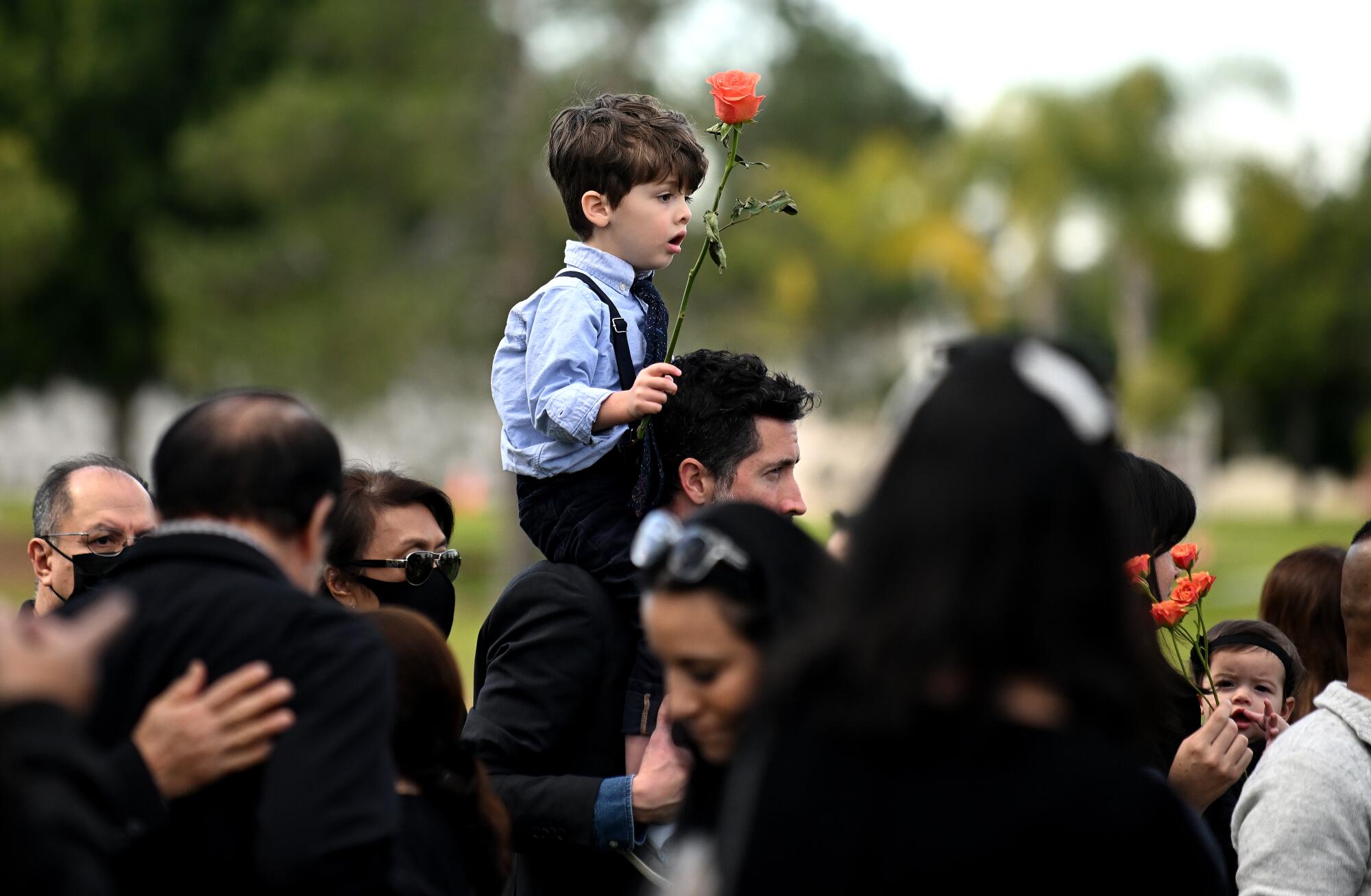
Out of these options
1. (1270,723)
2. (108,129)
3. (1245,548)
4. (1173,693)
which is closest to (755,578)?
(1173,693)

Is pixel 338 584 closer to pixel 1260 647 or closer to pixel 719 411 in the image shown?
pixel 719 411

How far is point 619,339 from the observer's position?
424cm

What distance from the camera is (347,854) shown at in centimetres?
271

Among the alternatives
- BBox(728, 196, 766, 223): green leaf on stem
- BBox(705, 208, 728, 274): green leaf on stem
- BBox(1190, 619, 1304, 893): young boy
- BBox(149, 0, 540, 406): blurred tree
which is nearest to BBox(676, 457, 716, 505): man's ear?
BBox(705, 208, 728, 274): green leaf on stem

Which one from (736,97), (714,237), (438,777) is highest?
(736,97)

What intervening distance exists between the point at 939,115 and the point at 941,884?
72603 millimetres

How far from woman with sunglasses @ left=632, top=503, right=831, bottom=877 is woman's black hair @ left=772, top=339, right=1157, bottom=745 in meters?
0.43

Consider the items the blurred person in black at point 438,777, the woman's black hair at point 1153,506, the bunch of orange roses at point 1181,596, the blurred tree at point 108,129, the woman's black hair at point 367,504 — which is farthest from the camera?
the blurred tree at point 108,129

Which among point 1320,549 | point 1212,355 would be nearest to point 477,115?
point 1320,549

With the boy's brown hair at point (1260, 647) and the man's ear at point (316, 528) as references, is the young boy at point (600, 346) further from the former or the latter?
the boy's brown hair at point (1260, 647)

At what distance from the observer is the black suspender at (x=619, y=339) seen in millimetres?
4215

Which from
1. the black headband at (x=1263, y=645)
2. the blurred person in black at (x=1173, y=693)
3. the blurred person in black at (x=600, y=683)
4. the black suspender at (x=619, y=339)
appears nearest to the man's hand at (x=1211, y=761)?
the blurred person in black at (x=1173, y=693)

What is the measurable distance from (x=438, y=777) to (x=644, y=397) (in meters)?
1.02

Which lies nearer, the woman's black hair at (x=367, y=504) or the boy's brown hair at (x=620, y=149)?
the boy's brown hair at (x=620, y=149)
